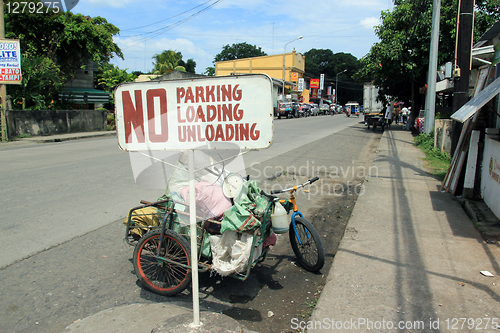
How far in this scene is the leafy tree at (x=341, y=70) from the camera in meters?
100

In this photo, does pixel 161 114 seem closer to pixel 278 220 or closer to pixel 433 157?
pixel 278 220

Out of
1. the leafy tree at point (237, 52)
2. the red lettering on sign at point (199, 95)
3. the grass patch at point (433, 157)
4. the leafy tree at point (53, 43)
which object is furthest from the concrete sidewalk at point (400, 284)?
the leafy tree at point (237, 52)

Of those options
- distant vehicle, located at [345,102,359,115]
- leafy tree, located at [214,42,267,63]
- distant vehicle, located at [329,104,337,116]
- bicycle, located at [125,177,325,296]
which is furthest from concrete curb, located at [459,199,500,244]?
leafy tree, located at [214,42,267,63]

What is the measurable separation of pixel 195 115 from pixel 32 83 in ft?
62.8

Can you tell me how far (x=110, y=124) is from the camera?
76.7 ft

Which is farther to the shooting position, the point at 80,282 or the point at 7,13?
the point at 7,13

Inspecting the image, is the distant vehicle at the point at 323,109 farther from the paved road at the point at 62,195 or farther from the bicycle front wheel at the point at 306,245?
the bicycle front wheel at the point at 306,245

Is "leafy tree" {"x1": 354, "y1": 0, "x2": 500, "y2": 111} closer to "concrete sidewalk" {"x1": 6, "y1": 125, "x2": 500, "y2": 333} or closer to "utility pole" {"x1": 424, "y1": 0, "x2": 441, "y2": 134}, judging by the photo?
"utility pole" {"x1": 424, "y1": 0, "x2": 441, "y2": 134}

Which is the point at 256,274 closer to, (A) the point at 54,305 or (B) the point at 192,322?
(B) the point at 192,322

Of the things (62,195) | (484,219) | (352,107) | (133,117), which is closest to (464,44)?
(484,219)

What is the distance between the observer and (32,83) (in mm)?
18234

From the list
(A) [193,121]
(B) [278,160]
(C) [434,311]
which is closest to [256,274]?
(C) [434,311]

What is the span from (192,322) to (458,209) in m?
5.24

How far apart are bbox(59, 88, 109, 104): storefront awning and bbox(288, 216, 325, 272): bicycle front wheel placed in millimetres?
23394
